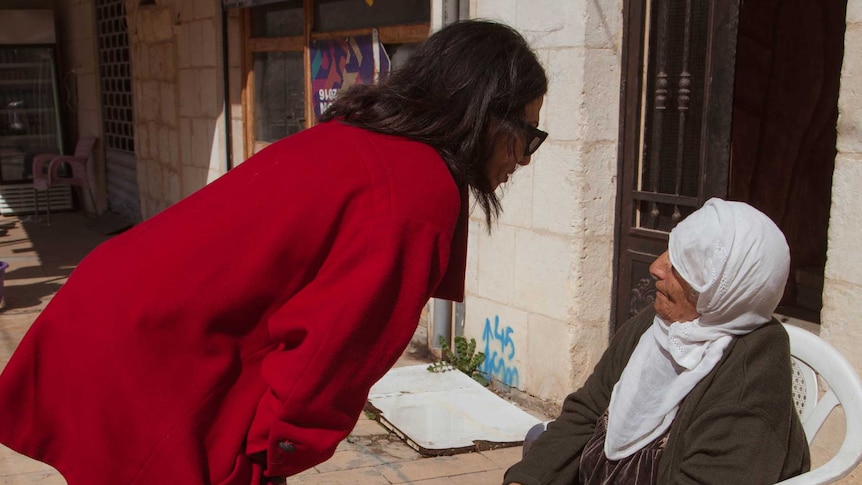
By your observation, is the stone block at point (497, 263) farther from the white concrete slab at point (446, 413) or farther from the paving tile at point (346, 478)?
the paving tile at point (346, 478)

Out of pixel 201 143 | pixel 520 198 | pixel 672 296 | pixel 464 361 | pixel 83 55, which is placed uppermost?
pixel 83 55

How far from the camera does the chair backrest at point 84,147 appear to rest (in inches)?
457

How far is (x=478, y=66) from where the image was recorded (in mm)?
1623

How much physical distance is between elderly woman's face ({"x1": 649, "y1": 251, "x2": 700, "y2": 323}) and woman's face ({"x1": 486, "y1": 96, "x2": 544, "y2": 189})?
54cm

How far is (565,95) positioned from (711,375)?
2.23m

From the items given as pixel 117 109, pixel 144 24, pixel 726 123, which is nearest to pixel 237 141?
pixel 144 24

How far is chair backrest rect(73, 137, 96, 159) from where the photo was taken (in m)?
11.6

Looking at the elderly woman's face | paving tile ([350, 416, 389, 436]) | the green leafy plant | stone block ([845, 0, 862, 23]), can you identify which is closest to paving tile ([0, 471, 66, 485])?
paving tile ([350, 416, 389, 436])

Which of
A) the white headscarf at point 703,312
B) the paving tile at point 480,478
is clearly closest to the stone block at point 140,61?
the paving tile at point 480,478

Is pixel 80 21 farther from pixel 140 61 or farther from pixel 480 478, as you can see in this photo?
pixel 480 478

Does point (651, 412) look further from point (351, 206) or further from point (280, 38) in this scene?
point (280, 38)

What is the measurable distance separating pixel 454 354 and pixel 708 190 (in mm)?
1749

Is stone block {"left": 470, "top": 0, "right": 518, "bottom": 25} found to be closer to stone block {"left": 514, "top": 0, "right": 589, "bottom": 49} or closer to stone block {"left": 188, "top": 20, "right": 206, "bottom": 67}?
stone block {"left": 514, "top": 0, "right": 589, "bottom": 49}

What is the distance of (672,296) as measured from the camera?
207 cm
